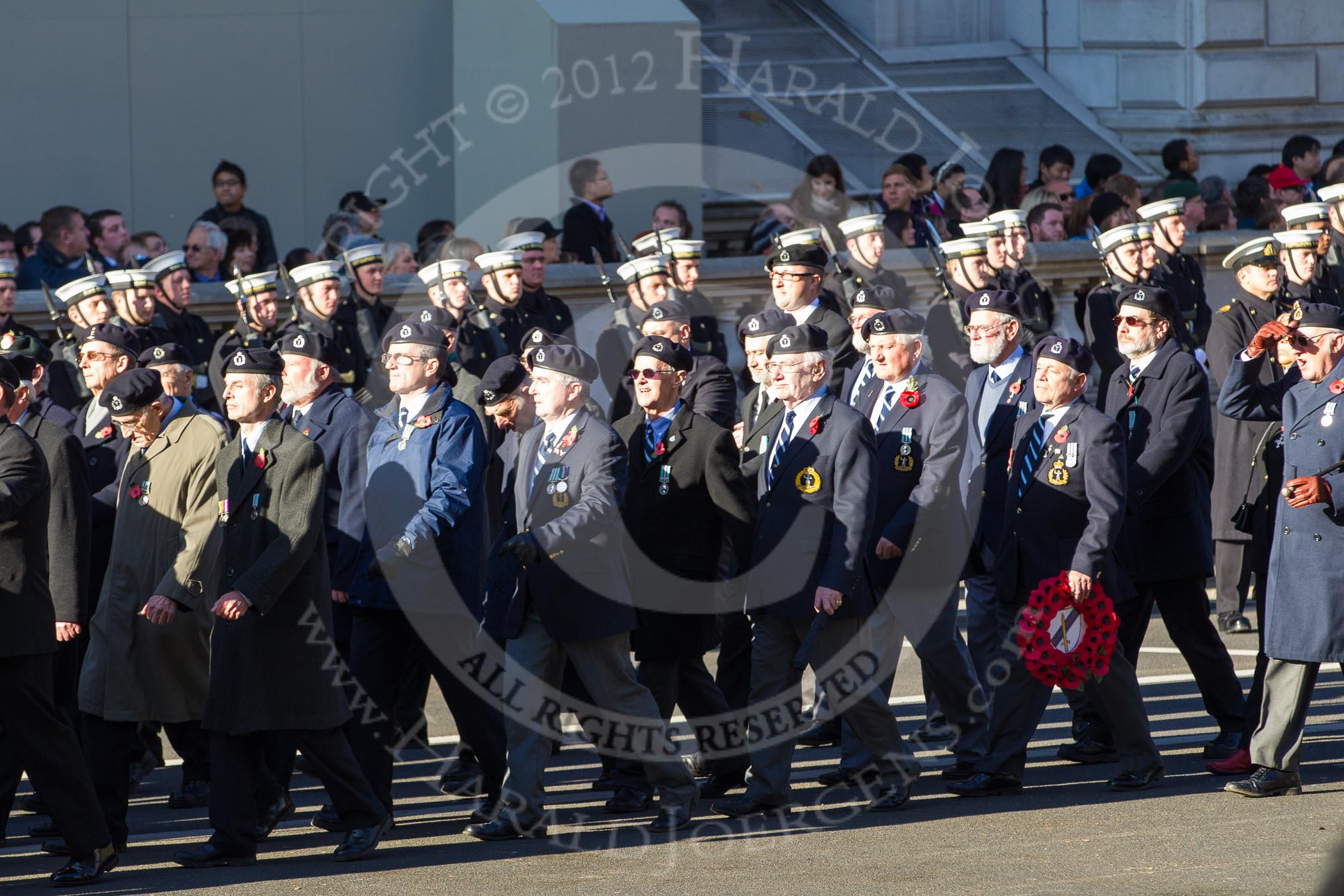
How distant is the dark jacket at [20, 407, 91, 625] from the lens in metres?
7.80

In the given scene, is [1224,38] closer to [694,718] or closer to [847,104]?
[847,104]

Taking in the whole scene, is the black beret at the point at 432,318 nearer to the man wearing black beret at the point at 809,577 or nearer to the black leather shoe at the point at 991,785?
the man wearing black beret at the point at 809,577

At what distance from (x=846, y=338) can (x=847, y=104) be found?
938cm

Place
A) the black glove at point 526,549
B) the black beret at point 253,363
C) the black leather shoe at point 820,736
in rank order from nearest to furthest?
the black glove at point 526,549 → the black beret at point 253,363 → the black leather shoe at point 820,736

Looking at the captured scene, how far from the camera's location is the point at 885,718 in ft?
27.0

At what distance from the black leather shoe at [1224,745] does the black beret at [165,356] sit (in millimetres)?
4585

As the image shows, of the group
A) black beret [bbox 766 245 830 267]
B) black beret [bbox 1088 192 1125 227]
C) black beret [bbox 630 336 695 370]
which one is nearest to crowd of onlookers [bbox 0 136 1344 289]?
black beret [bbox 1088 192 1125 227]

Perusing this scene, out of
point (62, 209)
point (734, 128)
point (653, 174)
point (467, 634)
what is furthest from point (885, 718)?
point (734, 128)

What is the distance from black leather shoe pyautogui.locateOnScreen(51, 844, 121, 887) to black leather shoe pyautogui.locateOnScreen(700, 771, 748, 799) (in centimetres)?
240

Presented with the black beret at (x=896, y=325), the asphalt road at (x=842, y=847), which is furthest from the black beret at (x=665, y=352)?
the asphalt road at (x=842, y=847)

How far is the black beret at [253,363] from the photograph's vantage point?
777cm

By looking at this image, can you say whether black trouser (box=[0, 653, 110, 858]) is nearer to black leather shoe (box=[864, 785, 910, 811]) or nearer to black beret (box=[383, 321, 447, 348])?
black beret (box=[383, 321, 447, 348])

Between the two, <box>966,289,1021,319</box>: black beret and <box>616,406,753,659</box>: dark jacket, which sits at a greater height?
<box>966,289,1021,319</box>: black beret

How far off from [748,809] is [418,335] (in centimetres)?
220
